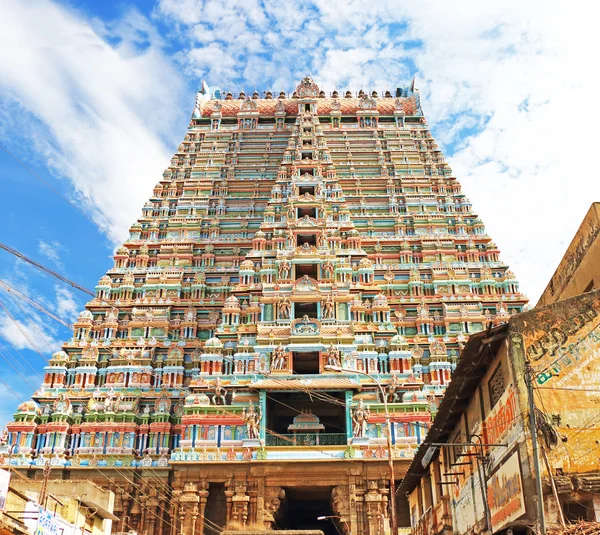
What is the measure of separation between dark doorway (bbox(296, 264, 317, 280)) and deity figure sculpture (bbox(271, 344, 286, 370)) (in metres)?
7.10

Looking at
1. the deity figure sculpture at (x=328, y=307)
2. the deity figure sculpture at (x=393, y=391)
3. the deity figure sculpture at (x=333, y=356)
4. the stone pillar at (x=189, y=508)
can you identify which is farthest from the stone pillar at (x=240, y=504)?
the deity figure sculpture at (x=328, y=307)

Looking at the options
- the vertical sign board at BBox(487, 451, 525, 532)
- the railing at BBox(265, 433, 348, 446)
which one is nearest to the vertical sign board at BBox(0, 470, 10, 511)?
the vertical sign board at BBox(487, 451, 525, 532)

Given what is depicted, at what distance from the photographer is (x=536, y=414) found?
15883 millimetres

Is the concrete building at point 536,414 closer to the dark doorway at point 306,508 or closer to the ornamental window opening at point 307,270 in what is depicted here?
the dark doorway at point 306,508

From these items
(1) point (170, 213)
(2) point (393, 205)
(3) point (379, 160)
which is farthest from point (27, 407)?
(3) point (379, 160)

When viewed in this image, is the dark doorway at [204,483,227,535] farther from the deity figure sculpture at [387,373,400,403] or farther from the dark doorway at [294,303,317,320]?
the dark doorway at [294,303,317,320]

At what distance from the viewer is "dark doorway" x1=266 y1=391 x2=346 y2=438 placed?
36688 millimetres

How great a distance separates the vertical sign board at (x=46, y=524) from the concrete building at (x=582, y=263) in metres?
18.7

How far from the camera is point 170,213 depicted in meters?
57.1

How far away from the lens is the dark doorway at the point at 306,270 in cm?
4391

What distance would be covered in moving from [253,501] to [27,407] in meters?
15.9

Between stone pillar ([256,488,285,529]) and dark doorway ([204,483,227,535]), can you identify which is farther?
dark doorway ([204,483,227,535])

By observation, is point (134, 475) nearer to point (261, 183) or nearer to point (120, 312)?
point (120, 312)

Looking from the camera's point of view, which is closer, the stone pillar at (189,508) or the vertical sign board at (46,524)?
the vertical sign board at (46,524)
